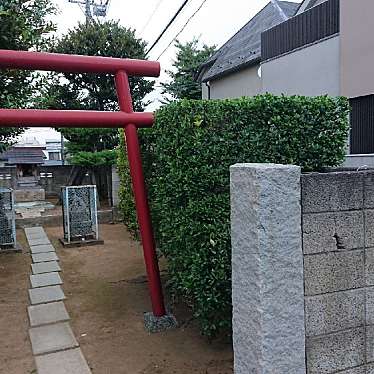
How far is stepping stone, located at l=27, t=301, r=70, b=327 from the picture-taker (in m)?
4.46

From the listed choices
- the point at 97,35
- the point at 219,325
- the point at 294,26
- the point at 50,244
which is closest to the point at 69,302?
the point at 219,325

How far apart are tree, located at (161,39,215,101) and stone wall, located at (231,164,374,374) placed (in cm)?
1607

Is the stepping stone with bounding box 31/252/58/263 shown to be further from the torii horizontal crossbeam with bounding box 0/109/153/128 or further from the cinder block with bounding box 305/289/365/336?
the cinder block with bounding box 305/289/365/336

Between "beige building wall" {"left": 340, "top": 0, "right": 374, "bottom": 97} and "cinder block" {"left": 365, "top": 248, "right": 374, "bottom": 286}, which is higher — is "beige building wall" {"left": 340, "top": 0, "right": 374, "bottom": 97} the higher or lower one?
the higher one

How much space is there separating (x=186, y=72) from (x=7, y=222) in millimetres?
15848

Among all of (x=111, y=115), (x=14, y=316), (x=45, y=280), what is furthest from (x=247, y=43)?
(x=14, y=316)

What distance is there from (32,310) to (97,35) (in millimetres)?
13428

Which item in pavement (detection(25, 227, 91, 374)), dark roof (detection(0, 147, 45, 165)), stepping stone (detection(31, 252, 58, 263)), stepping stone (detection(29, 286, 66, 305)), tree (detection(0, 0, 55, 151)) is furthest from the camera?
dark roof (detection(0, 147, 45, 165))

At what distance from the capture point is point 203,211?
298 centimetres

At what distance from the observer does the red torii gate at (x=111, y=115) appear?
3705 mm

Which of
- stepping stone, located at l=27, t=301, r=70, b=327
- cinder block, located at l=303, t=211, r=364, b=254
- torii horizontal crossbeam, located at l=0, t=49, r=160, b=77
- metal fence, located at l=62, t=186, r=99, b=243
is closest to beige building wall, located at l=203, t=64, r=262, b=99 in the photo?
metal fence, located at l=62, t=186, r=99, b=243

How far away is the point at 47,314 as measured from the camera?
4668mm

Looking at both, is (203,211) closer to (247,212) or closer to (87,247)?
(247,212)

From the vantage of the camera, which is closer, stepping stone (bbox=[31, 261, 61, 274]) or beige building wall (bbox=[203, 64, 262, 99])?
stepping stone (bbox=[31, 261, 61, 274])
